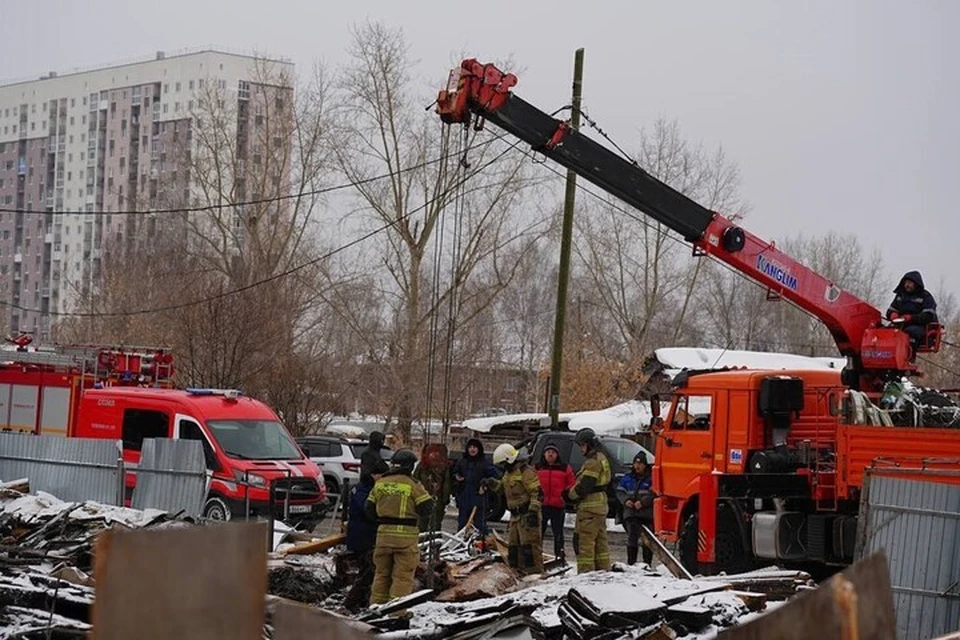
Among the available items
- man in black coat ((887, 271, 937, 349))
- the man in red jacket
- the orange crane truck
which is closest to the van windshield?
the man in red jacket

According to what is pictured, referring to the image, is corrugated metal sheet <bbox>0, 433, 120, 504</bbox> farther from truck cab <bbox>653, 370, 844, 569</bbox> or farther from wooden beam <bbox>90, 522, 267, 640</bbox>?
wooden beam <bbox>90, 522, 267, 640</bbox>

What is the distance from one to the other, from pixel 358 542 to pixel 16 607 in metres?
3.94

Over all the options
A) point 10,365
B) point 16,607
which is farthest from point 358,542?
point 10,365

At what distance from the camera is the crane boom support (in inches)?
620

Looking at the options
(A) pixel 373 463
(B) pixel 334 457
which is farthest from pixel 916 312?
(B) pixel 334 457

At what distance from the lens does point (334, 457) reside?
2852 centimetres

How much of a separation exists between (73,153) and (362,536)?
99.7 metres

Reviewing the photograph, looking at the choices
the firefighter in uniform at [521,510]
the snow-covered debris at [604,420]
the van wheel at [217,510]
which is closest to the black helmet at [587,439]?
the firefighter in uniform at [521,510]

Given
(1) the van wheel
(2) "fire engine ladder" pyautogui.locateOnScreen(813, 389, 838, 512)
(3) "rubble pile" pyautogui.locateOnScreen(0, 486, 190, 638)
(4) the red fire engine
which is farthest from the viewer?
(4) the red fire engine

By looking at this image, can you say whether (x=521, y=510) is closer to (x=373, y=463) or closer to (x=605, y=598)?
(x=373, y=463)

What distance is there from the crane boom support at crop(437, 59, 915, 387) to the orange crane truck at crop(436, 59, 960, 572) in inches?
0.7

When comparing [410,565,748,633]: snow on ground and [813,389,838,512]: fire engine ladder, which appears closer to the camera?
[410,565,748,633]: snow on ground

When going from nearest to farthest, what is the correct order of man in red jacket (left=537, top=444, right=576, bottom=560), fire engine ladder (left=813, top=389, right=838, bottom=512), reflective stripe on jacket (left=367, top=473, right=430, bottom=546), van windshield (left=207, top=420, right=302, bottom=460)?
reflective stripe on jacket (left=367, top=473, right=430, bottom=546), fire engine ladder (left=813, top=389, right=838, bottom=512), man in red jacket (left=537, top=444, right=576, bottom=560), van windshield (left=207, top=420, right=302, bottom=460)

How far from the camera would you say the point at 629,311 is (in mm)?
55688
